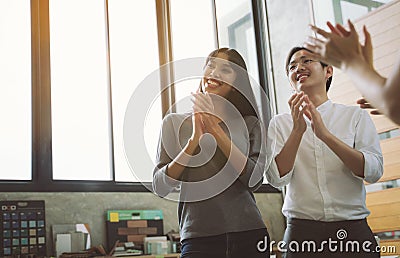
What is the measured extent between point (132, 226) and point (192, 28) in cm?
179

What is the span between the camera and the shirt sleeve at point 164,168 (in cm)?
154

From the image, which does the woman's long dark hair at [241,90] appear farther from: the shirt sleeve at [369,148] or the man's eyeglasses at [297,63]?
the shirt sleeve at [369,148]

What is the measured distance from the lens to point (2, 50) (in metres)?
3.33

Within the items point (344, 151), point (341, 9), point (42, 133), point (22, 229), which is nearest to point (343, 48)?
point (344, 151)

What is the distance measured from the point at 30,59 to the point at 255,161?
2328 millimetres

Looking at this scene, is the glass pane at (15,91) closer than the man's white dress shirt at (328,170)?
No

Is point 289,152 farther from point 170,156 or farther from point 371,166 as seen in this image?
point 170,156

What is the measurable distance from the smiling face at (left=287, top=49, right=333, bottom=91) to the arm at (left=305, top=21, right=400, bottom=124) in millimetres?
737

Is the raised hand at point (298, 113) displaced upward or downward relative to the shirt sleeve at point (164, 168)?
upward

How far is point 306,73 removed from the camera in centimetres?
175

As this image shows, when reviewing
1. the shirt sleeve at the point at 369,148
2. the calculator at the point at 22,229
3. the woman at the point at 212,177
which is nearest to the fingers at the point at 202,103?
the woman at the point at 212,177

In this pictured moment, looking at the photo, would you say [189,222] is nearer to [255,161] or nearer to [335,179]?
[255,161]

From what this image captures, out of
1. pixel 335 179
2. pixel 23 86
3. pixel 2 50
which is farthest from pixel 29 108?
pixel 335 179

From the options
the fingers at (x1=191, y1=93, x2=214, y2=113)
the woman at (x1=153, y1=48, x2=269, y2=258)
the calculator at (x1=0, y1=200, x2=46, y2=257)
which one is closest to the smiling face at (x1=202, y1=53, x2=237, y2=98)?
the woman at (x1=153, y1=48, x2=269, y2=258)
